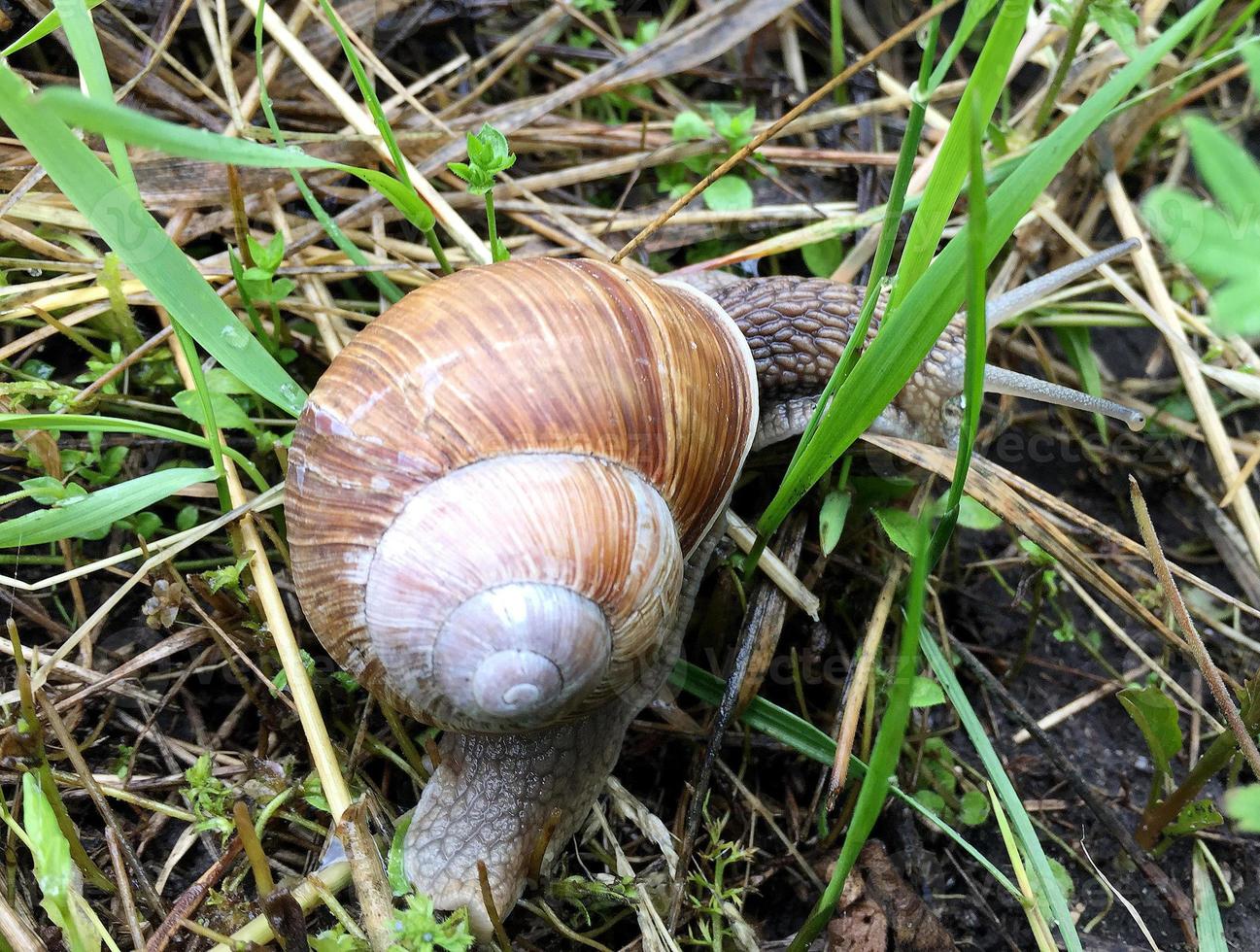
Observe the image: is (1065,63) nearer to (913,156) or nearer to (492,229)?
(913,156)

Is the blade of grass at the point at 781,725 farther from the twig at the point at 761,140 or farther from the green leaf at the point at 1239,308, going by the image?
the green leaf at the point at 1239,308

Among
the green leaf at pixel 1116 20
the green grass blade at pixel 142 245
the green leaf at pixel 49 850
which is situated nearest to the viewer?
the green leaf at pixel 49 850

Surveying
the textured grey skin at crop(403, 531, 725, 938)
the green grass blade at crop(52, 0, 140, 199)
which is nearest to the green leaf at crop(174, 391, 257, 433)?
the green grass blade at crop(52, 0, 140, 199)

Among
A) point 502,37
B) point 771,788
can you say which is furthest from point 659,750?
point 502,37

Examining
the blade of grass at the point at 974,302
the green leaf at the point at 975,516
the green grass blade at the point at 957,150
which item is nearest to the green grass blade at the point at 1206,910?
the green leaf at the point at 975,516

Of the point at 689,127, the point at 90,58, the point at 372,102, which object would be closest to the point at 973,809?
the point at 689,127

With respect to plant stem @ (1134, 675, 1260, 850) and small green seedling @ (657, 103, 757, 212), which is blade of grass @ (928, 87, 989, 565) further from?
small green seedling @ (657, 103, 757, 212)
